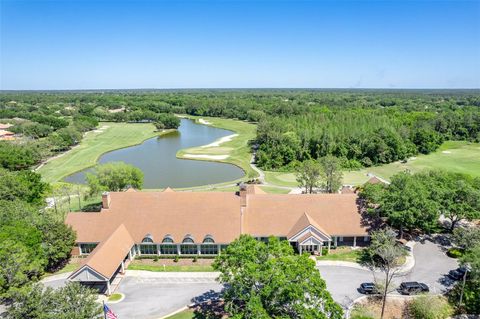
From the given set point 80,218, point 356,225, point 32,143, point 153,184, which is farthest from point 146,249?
point 32,143

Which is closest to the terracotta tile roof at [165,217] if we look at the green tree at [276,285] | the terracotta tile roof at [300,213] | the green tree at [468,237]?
the terracotta tile roof at [300,213]

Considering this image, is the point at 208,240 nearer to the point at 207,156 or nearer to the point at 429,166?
the point at 207,156

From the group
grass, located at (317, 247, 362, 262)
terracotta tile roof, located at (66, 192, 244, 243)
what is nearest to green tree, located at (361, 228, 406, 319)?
grass, located at (317, 247, 362, 262)

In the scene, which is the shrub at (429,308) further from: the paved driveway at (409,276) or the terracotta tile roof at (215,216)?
the terracotta tile roof at (215,216)

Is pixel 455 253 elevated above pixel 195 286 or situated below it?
above

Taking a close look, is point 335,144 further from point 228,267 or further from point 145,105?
point 145,105

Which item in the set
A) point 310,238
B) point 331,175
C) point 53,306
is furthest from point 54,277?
point 331,175

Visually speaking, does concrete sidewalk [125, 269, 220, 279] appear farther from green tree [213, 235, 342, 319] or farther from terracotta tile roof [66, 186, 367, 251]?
green tree [213, 235, 342, 319]
